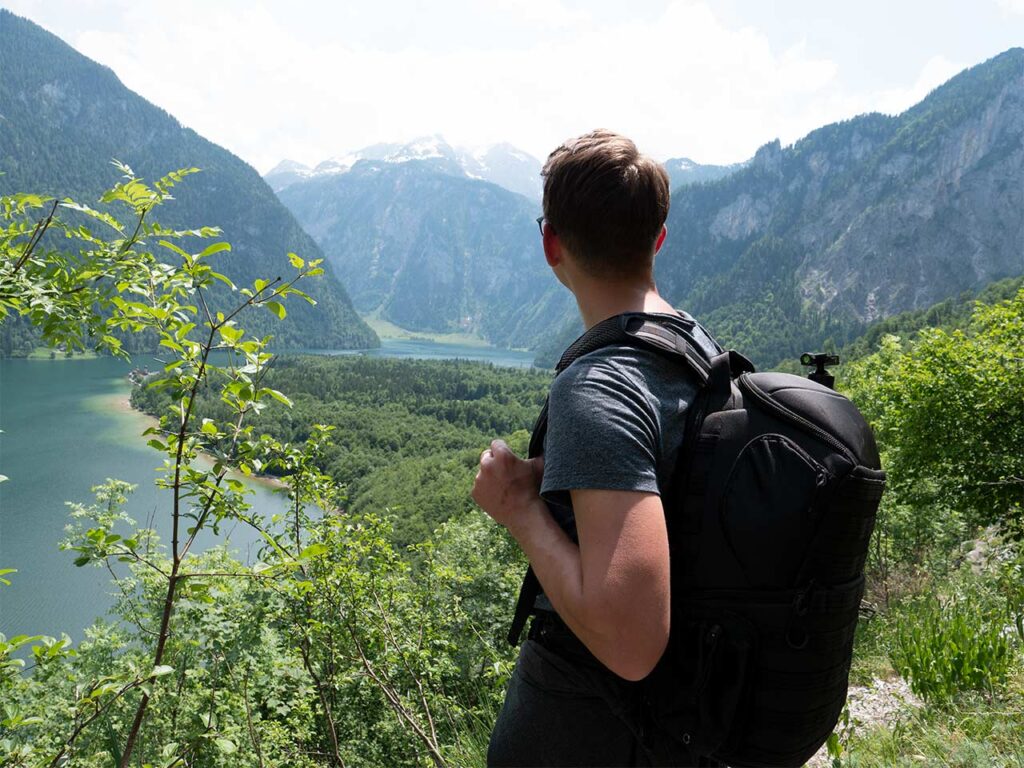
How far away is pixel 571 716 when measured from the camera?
119 cm

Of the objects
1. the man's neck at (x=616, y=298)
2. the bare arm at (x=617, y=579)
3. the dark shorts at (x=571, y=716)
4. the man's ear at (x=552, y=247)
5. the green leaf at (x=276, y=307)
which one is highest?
the man's ear at (x=552, y=247)

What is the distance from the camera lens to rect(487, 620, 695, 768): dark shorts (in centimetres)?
116

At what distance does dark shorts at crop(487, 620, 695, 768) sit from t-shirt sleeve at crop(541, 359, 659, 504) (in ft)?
1.20

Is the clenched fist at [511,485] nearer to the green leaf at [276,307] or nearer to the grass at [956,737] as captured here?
the green leaf at [276,307]

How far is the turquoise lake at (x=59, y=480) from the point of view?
28.3 meters

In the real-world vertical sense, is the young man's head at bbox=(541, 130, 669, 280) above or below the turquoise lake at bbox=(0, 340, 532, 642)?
above

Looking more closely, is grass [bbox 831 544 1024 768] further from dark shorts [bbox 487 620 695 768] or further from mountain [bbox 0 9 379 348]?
mountain [bbox 0 9 379 348]

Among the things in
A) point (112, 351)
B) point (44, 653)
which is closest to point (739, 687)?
point (44, 653)

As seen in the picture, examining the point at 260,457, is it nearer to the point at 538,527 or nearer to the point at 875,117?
the point at 538,527

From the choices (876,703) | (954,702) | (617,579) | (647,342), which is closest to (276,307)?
(647,342)

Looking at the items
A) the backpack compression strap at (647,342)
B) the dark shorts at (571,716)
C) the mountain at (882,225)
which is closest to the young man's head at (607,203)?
the backpack compression strap at (647,342)

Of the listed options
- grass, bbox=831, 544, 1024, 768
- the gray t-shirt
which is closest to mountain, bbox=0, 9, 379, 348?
grass, bbox=831, 544, 1024, 768

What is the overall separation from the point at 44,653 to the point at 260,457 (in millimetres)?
912

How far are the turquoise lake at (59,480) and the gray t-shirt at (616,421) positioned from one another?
7.12 feet
